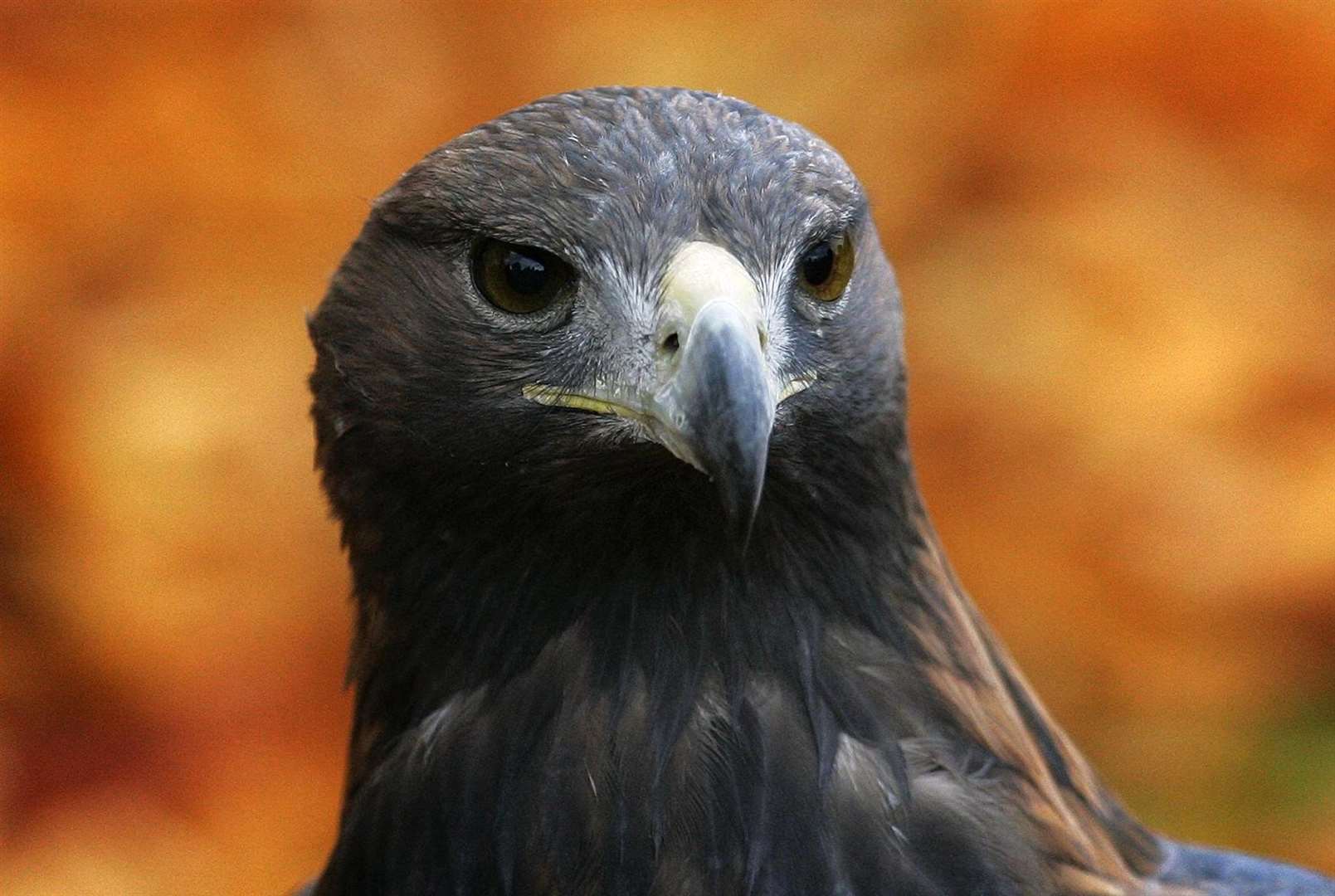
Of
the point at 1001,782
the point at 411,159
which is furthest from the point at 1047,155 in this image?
the point at 1001,782

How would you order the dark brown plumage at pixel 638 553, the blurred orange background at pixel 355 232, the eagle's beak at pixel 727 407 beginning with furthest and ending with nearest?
the blurred orange background at pixel 355 232 → the dark brown plumage at pixel 638 553 → the eagle's beak at pixel 727 407

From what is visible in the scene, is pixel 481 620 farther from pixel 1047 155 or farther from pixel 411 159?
pixel 1047 155

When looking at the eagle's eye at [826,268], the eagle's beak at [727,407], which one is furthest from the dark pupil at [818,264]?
the eagle's beak at [727,407]

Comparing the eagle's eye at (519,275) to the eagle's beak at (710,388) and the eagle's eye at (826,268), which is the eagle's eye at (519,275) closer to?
the eagle's beak at (710,388)

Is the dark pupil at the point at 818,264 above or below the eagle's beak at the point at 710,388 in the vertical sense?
above

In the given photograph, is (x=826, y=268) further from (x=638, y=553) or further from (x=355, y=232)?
(x=355, y=232)

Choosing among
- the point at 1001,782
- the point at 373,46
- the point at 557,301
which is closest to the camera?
the point at 557,301
